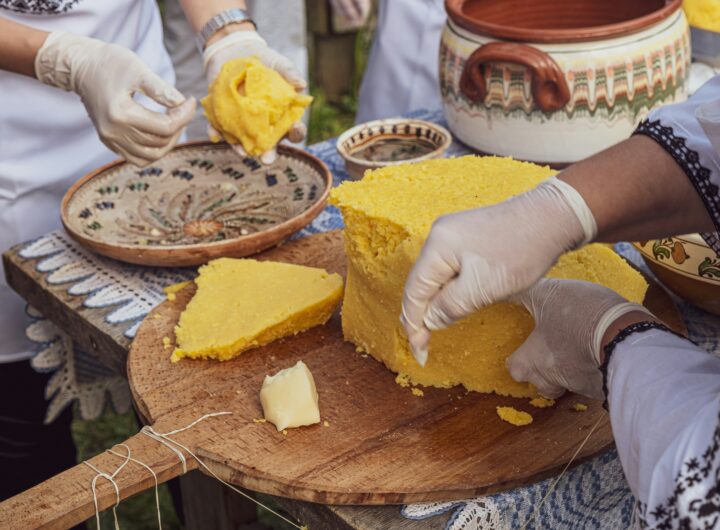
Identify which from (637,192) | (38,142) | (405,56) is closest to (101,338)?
(38,142)

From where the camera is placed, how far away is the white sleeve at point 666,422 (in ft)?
3.25

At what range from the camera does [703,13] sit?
2377 mm

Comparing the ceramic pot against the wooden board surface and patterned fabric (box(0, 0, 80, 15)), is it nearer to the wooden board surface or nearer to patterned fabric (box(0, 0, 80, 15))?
the wooden board surface

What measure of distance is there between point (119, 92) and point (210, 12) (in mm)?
487

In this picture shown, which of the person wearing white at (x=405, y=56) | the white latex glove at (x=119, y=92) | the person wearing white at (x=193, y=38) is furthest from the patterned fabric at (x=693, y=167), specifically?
the person wearing white at (x=193, y=38)

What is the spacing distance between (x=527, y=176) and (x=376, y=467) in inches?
25.4

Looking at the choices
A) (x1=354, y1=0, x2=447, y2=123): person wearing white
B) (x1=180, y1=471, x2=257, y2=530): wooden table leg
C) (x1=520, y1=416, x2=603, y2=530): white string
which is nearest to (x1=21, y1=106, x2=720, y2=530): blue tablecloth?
(x1=520, y1=416, x2=603, y2=530): white string

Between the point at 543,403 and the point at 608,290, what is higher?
the point at 608,290

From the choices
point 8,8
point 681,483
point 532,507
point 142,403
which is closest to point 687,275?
point 532,507

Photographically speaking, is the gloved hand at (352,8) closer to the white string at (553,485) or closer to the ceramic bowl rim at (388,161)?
the ceramic bowl rim at (388,161)

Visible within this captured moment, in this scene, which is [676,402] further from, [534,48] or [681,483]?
[534,48]

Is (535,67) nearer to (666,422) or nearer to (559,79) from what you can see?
(559,79)

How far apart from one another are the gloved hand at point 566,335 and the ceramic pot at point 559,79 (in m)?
0.75

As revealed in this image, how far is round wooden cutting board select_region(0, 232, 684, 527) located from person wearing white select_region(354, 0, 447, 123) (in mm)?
1837
